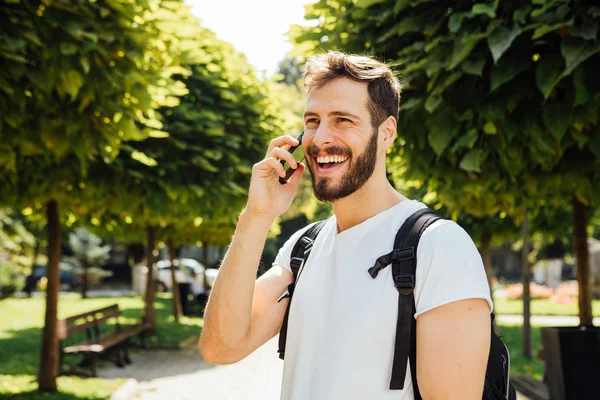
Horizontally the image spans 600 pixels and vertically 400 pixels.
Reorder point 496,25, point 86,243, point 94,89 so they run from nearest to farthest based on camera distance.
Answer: point 496,25 → point 94,89 → point 86,243

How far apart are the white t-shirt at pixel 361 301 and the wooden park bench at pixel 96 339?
8.65 meters

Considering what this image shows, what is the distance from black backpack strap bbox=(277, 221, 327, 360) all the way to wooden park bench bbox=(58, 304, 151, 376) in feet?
27.3

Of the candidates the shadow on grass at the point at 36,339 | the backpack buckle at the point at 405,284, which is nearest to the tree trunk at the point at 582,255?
the backpack buckle at the point at 405,284

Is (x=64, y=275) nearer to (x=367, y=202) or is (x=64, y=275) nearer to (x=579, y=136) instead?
(x=579, y=136)

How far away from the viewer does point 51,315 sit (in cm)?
949

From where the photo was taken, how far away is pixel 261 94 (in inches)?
492

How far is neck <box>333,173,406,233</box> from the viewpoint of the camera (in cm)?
243

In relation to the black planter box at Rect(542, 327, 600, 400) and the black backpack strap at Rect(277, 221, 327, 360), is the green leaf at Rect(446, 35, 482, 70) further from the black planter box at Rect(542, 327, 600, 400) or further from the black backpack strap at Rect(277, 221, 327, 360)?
the black planter box at Rect(542, 327, 600, 400)

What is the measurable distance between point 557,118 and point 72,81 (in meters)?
3.45

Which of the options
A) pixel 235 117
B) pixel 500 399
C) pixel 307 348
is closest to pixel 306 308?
pixel 307 348

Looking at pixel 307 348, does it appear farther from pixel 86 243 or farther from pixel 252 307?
pixel 86 243

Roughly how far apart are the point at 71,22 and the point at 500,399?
410 cm

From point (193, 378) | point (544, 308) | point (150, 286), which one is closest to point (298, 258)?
point (193, 378)

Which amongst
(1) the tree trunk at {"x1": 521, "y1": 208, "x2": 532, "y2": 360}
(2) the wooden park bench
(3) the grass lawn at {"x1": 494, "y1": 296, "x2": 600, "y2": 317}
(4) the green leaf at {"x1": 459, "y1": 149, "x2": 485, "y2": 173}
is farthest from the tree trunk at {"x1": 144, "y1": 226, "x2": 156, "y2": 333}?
(4) the green leaf at {"x1": 459, "y1": 149, "x2": 485, "y2": 173}
